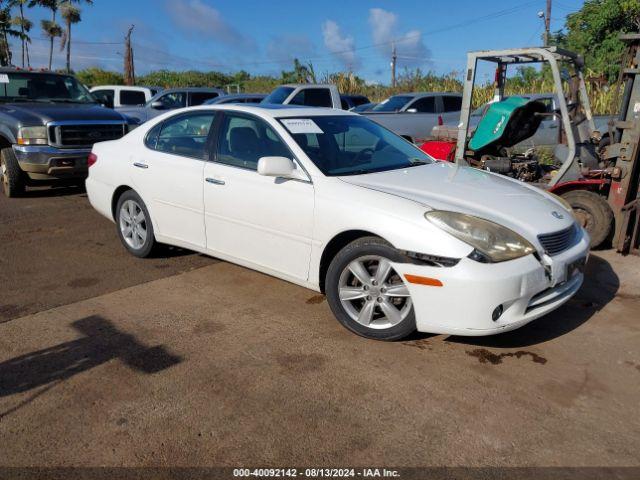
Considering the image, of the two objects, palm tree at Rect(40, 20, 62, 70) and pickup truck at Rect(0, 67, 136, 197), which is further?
palm tree at Rect(40, 20, 62, 70)

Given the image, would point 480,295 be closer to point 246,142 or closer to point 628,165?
point 246,142

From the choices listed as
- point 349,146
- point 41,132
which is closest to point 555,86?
point 349,146

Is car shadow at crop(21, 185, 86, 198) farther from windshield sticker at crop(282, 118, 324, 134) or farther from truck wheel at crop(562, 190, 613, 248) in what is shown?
truck wheel at crop(562, 190, 613, 248)

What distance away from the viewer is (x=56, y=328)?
409 cm

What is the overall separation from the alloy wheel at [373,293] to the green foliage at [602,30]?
21.9 meters

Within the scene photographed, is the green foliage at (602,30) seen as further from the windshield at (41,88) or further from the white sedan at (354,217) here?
the white sedan at (354,217)

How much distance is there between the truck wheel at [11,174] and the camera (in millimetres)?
8609

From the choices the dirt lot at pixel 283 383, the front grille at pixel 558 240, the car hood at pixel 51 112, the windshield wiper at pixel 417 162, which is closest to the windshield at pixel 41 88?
the car hood at pixel 51 112

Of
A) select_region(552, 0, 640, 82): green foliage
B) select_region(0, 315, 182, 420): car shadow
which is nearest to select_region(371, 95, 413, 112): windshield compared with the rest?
select_region(0, 315, 182, 420): car shadow

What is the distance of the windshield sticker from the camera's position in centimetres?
451

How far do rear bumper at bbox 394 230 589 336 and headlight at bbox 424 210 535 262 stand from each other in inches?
2.2

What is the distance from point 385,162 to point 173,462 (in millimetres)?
2948

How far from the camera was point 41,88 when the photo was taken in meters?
9.63

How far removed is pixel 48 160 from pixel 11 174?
2.67ft
